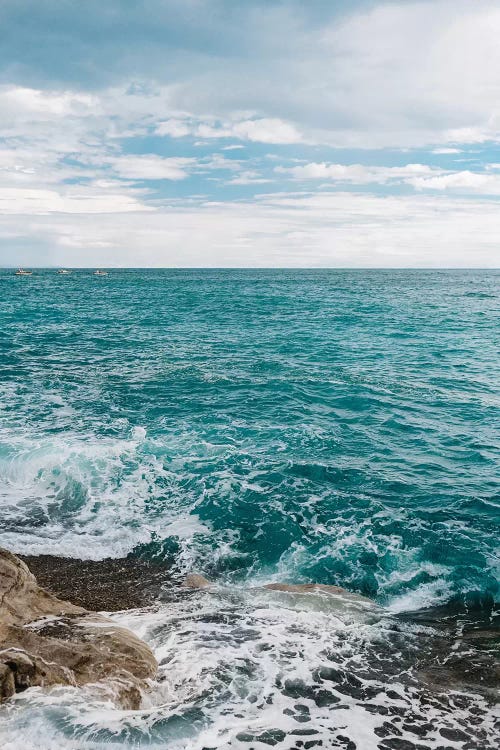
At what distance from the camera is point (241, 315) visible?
5878cm

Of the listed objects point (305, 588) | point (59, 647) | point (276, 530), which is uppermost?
point (59, 647)

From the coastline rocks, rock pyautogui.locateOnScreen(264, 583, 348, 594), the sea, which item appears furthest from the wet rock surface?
rock pyautogui.locateOnScreen(264, 583, 348, 594)

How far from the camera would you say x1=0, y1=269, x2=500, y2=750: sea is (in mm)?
7172

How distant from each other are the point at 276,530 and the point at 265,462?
4093mm

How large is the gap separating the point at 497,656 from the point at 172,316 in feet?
168

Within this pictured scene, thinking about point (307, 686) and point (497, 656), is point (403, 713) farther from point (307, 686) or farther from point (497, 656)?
point (497, 656)

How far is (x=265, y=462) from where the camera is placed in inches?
689

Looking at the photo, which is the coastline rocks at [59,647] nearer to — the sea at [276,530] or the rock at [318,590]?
the sea at [276,530]

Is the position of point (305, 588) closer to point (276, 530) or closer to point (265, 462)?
point (276, 530)

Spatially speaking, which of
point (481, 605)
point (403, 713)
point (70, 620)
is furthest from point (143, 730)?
point (481, 605)

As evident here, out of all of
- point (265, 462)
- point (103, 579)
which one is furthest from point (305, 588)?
point (265, 462)

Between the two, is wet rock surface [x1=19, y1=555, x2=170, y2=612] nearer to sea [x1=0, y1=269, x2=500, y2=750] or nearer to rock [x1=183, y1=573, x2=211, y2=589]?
sea [x1=0, y1=269, x2=500, y2=750]

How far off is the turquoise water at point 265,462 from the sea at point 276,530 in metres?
0.08

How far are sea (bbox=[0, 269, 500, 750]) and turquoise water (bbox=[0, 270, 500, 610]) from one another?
8cm
